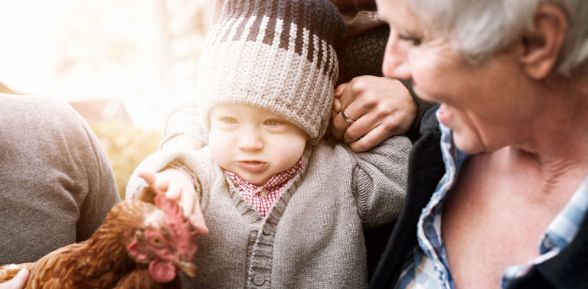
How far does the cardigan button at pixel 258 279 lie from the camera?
1.23 metres

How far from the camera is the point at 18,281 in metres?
1.02

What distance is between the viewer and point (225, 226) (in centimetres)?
125

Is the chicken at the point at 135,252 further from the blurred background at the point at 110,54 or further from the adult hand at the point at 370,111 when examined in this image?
the blurred background at the point at 110,54

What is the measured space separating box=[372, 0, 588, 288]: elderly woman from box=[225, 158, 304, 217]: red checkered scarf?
333 mm

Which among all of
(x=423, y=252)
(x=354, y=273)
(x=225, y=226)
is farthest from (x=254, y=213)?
(x=423, y=252)

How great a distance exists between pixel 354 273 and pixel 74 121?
0.89 m

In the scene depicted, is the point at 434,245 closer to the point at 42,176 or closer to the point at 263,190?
the point at 263,190

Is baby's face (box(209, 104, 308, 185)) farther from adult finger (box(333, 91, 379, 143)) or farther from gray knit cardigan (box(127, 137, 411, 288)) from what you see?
adult finger (box(333, 91, 379, 143))

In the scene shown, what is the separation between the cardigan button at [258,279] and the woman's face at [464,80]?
1.93ft

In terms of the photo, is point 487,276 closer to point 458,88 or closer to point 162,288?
point 458,88

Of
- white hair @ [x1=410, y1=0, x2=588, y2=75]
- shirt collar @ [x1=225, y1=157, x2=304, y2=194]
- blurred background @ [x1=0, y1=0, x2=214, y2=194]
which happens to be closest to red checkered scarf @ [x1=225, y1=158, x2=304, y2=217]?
shirt collar @ [x1=225, y1=157, x2=304, y2=194]

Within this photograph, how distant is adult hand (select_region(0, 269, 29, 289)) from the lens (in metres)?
1.01

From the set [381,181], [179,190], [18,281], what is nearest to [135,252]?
[179,190]

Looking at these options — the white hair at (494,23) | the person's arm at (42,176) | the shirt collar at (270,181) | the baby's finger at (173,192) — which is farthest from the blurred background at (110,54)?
the white hair at (494,23)
